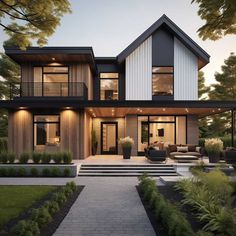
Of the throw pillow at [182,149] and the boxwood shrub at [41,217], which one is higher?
the throw pillow at [182,149]

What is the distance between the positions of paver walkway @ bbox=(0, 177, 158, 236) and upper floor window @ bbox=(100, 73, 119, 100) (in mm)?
11774

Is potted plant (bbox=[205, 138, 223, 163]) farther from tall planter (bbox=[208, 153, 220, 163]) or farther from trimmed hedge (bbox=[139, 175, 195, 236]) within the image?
trimmed hedge (bbox=[139, 175, 195, 236])

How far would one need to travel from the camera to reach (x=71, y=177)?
12977 mm

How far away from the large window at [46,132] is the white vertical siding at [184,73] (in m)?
8.90

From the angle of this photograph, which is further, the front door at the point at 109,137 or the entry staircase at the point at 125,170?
the front door at the point at 109,137

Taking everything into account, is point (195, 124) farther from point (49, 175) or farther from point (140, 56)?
point (49, 175)

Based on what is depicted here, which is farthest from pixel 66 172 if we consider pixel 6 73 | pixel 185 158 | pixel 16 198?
pixel 6 73

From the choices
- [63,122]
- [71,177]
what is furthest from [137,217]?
Result: [63,122]

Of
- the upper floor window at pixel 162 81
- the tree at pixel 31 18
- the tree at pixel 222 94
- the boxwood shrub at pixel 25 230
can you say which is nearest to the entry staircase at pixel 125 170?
the tree at pixel 31 18

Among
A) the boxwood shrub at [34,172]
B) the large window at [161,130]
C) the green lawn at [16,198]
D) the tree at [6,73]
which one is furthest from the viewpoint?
the tree at [6,73]

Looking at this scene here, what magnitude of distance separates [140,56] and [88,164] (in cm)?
934

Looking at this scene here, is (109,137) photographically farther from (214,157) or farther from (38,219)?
(38,219)

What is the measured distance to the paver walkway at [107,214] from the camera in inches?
216

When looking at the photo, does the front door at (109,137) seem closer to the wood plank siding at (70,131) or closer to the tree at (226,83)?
the wood plank siding at (70,131)
